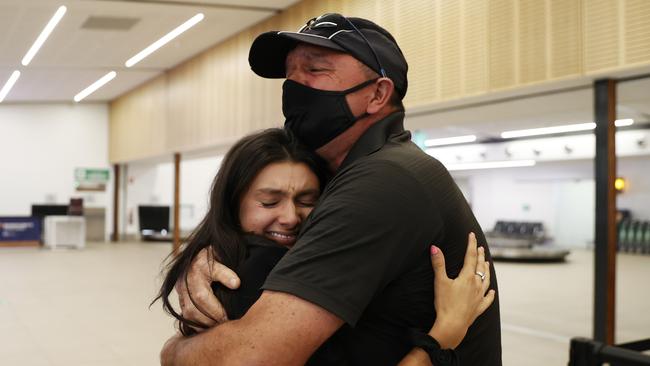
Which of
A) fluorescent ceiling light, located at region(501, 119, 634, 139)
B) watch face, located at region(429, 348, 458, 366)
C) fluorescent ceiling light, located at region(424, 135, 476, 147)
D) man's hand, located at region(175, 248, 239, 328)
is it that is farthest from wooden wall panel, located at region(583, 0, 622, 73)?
fluorescent ceiling light, located at region(424, 135, 476, 147)

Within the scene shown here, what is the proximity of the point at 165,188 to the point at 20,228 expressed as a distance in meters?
5.69

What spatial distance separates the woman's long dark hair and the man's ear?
0.27 metres

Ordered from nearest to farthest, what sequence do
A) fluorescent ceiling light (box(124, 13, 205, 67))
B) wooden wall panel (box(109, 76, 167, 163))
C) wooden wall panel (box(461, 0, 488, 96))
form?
wooden wall panel (box(461, 0, 488, 96)) → fluorescent ceiling light (box(124, 13, 205, 67)) → wooden wall panel (box(109, 76, 167, 163))

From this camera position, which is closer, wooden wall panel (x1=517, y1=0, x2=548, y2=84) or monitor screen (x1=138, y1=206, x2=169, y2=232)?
wooden wall panel (x1=517, y1=0, x2=548, y2=84)

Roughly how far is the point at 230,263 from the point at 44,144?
2293 centimetres

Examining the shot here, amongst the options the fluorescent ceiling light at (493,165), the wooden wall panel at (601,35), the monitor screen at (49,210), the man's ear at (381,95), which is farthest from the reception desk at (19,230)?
the man's ear at (381,95)

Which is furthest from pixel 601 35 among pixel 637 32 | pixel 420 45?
pixel 420 45

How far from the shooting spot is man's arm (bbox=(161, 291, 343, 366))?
1.33 metres

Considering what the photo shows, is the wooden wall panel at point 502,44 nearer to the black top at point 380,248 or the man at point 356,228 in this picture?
the man at point 356,228

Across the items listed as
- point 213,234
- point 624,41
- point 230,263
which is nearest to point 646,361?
point 230,263

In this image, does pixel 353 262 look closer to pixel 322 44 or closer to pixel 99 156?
pixel 322 44

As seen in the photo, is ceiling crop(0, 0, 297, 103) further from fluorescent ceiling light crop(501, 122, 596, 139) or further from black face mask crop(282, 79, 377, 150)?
fluorescent ceiling light crop(501, 122, 596, 139)

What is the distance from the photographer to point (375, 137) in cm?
170

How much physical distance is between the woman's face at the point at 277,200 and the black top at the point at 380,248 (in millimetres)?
315
